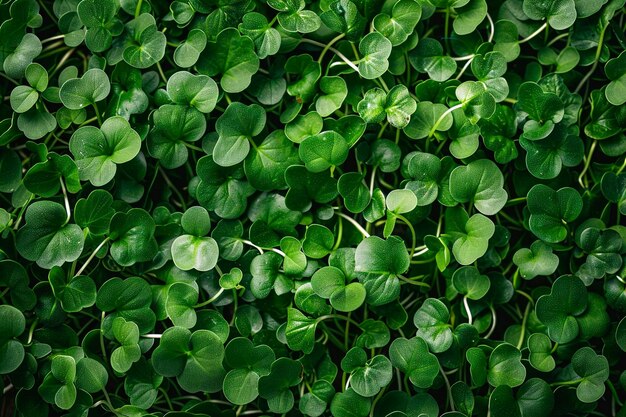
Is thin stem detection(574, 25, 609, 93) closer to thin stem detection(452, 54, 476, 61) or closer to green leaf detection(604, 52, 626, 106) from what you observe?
green leaf detection(604, 52, 626, 106)

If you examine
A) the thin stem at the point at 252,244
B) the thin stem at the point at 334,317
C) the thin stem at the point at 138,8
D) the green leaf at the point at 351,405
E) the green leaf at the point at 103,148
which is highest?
the thin stem at the point at 138,8

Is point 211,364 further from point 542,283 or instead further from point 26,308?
point 542,283

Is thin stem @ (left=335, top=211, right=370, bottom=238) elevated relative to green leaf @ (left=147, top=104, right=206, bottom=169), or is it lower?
lower

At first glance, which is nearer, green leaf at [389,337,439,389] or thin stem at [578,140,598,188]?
green leaf at [389,337,439,389]

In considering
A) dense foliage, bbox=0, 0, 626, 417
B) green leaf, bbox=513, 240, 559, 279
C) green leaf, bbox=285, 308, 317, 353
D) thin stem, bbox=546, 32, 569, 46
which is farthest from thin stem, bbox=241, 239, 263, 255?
thin stem, bbox=546, 32, 569, 46

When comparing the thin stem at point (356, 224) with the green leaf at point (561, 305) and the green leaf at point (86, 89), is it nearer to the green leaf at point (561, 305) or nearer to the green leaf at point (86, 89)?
the green leaf at point (561, 305)

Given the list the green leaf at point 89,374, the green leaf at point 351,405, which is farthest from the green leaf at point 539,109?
the green leaf at point 89,374

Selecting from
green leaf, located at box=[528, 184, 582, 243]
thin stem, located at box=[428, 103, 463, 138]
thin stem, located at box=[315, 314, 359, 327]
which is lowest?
thin stem, located at box=[315, 314, 359, 327]

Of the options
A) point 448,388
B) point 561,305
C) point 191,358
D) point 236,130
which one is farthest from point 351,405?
point 236,130
